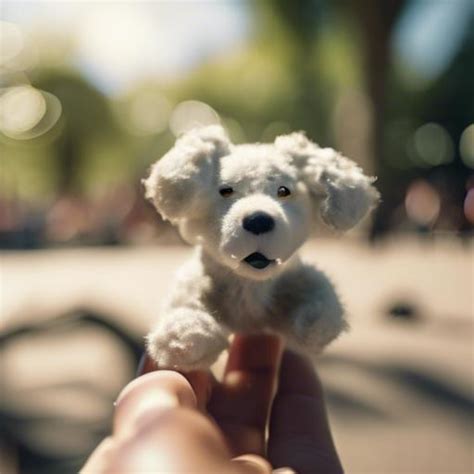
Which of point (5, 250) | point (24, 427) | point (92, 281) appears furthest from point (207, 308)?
point (5, 250)

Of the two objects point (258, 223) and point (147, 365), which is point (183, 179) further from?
point (147, 365)

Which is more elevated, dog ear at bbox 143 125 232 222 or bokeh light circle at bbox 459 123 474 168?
bokeh light circle at bbox 459 123 474 168

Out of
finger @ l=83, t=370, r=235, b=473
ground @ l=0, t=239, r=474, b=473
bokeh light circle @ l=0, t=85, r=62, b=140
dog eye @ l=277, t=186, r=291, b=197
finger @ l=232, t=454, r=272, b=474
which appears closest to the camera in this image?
finger @ l=83, t=370, r=235, b=473

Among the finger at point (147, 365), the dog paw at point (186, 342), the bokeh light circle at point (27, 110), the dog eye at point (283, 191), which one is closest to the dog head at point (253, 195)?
the dog eye at point (283, 191)

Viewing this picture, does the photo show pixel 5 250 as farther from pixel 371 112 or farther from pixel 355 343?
pixel 355 343

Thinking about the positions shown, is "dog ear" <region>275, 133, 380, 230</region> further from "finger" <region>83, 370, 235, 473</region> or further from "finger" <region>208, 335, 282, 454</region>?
"finger" <region>83, 370, 235, 473</region>

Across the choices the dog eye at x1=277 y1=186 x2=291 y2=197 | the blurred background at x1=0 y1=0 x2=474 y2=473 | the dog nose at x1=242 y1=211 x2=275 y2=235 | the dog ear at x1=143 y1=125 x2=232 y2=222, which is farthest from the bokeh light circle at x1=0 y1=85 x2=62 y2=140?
the dog nose at x1=242 y1=211 x2=275 y2=235

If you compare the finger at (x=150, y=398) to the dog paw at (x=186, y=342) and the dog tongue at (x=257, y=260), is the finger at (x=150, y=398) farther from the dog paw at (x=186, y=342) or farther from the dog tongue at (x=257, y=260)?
the dog tongue at (x=257, y=260)

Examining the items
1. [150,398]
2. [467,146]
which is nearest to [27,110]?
[467,146]
